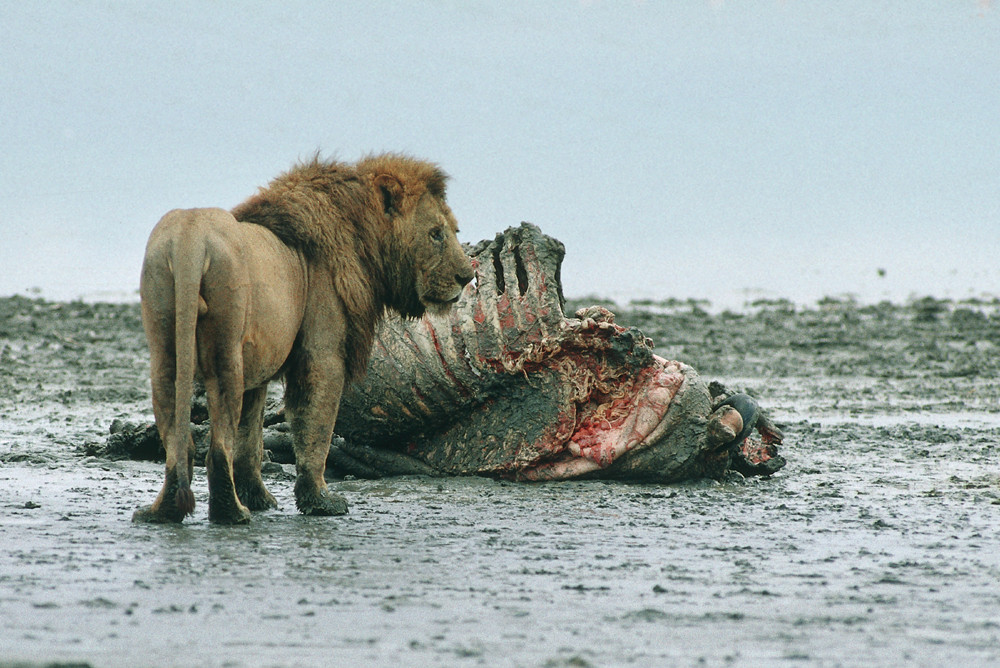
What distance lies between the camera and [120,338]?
15492mm

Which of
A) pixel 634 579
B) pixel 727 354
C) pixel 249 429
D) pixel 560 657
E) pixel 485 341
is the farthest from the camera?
pixel 727 354

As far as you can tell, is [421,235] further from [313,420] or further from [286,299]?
[313,420]

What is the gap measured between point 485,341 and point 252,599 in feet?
11.1

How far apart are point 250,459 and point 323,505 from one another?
0.50 meters

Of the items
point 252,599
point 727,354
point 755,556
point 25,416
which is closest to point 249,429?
point 252,599

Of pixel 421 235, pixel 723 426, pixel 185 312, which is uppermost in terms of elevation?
pixel 421 235

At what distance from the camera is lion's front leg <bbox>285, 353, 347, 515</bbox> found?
614cm

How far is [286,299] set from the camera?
5887 millimetres

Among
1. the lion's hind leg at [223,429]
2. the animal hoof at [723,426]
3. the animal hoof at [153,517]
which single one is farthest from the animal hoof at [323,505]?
the animal hoof at [723,426]

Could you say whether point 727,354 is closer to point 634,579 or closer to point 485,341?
point 485,341

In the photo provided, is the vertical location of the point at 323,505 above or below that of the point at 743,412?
below

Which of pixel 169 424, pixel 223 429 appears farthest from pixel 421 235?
pixel 169 424

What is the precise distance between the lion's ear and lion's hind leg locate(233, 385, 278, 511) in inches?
45.0

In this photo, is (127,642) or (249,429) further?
(249,429)
